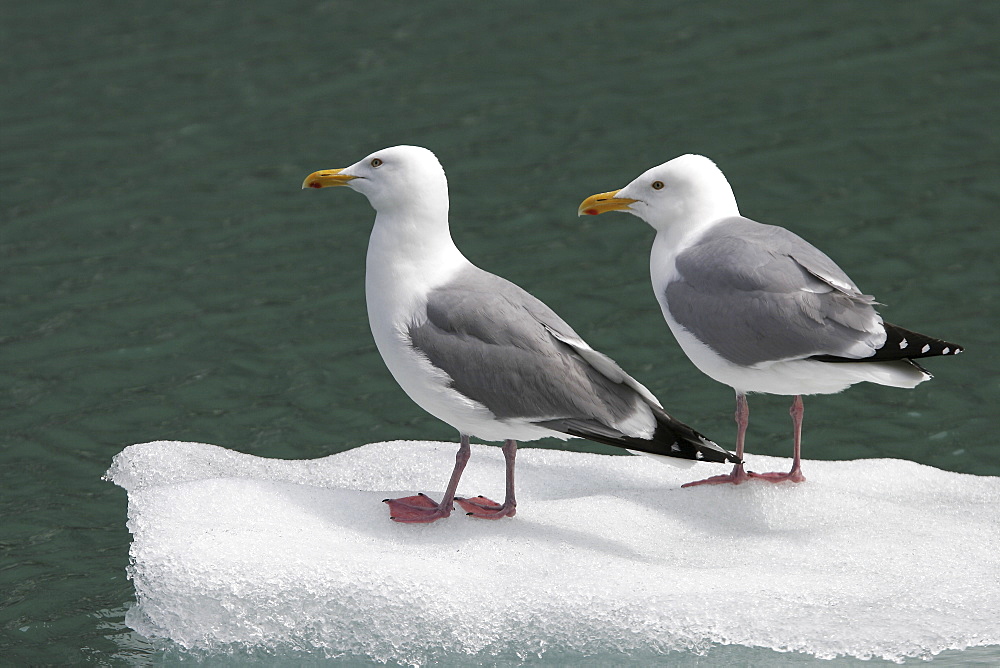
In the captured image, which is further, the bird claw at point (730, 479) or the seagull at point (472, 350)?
the bird claw at point (730, 479)

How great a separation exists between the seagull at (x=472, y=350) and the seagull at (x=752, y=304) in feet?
2.34

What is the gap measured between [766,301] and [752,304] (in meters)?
0.07

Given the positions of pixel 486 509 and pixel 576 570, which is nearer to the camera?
pixel 576 570

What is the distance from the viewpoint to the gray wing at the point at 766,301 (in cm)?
656

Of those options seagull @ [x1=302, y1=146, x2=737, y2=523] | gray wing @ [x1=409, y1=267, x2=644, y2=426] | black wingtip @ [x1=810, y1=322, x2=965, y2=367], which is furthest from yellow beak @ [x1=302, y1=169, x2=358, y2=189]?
black wingtip @ [x1=810, y1=322, x2=965, y2=367]

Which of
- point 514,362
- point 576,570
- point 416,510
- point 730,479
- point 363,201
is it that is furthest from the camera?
point 363,201

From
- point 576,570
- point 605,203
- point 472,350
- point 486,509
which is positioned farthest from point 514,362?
point 605,203

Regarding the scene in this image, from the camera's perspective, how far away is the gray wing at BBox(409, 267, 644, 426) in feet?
20.3

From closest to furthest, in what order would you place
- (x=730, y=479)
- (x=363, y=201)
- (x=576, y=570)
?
(x=576, y=570), (x=730, y=479), (x=363, y=201)

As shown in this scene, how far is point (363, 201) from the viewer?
1225 cm

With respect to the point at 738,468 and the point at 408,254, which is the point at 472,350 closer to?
the point at 408,254

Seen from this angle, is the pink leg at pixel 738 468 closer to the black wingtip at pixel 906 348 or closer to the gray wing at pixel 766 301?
the gray wing at pixel 766 301

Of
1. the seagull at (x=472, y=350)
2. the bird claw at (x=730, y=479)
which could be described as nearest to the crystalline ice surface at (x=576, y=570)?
the bird claw at (x=730, y=479)

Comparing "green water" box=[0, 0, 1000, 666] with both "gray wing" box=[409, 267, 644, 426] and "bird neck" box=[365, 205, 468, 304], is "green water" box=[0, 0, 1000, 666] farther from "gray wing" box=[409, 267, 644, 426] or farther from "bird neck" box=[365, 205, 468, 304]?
"bird neck" box=[365, 205, 468, 304]
